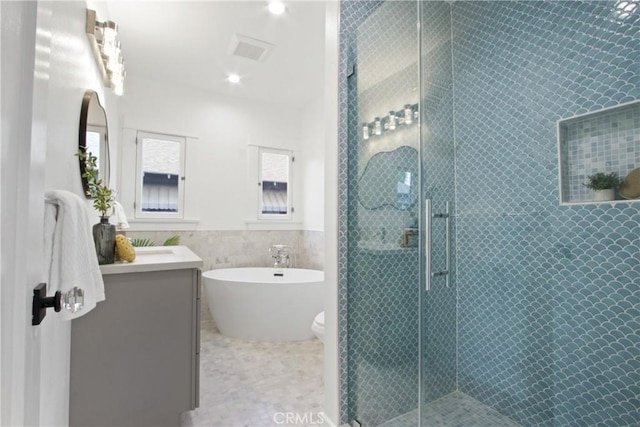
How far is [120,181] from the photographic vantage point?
11.3ft

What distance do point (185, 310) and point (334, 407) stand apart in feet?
3.19

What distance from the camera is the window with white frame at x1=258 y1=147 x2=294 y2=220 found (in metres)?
4.26

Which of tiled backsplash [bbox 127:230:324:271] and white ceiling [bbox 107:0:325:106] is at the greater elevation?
white ceiling [bbox 107:0:325:106]

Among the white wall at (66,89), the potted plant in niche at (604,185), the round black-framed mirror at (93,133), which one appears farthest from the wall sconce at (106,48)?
the potted plant in niche at (604,185)

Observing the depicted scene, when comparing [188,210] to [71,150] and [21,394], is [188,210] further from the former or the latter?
[21,394]

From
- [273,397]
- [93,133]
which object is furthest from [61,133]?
[273,397]


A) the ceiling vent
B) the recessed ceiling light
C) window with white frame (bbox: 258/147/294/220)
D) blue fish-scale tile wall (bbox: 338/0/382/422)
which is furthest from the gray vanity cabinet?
window with white frame (bbox: 258/147/294/220)

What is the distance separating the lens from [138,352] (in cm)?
155

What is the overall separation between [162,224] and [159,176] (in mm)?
569

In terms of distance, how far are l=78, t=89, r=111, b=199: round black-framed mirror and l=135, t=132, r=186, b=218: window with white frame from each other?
132 centimetres

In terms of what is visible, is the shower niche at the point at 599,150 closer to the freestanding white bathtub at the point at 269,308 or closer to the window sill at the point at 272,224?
the freestanding white bathtub at the point at 269,308

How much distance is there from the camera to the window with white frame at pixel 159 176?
3.55 metres

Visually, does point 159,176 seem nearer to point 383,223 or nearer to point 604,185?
point 383,223

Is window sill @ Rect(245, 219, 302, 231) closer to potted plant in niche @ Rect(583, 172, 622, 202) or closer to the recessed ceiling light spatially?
the recessed ceiling light
